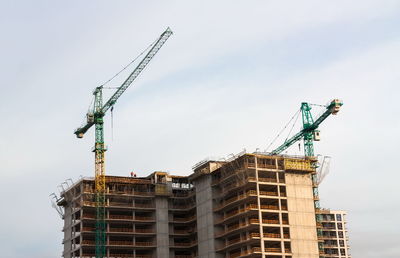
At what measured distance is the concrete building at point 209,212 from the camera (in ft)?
481

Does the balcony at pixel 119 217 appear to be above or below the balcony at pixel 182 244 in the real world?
above

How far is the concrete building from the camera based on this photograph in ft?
481

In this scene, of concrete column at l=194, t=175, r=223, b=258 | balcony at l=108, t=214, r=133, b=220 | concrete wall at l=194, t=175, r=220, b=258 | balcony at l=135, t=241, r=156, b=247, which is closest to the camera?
concrete column at l=194, t=175, r=223, b=258

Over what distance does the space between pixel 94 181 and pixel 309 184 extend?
58.8 m

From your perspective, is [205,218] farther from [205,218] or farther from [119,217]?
[119,217]

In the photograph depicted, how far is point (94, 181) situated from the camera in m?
173

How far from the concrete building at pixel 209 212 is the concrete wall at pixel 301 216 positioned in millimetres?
232

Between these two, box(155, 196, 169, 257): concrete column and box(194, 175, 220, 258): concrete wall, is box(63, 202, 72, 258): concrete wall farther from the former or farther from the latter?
box(194, 175, 220, 258): concrete wall

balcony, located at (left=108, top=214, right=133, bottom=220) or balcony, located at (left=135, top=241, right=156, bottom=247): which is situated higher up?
balcony, located at (left=108, top=214, right=133, bottom=220)

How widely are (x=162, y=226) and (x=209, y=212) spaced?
2111cm

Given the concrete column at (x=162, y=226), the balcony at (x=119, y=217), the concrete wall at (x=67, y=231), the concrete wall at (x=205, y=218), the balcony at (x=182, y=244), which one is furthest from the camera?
the concrete wall at (x=67, y=231)

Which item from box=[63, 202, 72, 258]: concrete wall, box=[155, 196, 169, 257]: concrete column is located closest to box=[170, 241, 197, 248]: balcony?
box=[155, 196, 169, 257]: concrete column

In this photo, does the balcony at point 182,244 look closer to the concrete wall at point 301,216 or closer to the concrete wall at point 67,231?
the concrete wall at point 67,231

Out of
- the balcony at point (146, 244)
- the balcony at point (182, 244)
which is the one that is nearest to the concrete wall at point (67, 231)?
the balcony at point (146, 244)
